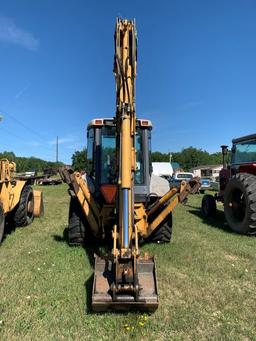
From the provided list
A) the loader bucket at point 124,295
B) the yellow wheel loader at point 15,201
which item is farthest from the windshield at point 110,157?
the loader bucket at point 124,295

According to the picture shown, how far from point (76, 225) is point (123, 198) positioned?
2.35 m

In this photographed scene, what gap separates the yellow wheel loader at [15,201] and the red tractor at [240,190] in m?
5.22

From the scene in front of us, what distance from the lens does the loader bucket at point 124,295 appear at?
4035 mm

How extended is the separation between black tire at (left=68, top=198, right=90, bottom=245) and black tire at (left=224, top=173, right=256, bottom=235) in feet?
12.1

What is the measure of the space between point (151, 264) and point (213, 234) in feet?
14.6

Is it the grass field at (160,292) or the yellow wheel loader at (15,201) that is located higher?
the yellow wheel loader at (15,201)

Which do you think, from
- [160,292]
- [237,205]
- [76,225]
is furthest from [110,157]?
[237,205]

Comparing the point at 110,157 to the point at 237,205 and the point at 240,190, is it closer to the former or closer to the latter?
the point at 240,190

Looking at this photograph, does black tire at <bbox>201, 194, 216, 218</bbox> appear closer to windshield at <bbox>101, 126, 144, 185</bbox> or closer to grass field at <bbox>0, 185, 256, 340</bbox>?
grass field at <bbox>0, 185, 256, 340</bbox>

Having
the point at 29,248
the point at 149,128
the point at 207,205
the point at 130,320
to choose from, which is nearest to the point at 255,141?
the point at 207,205

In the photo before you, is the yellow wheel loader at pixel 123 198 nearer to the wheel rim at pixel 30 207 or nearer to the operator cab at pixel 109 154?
the operator cab at pixel 109 154

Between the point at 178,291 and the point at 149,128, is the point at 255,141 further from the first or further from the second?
the point at 178,291

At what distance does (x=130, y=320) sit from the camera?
3996 millimetres

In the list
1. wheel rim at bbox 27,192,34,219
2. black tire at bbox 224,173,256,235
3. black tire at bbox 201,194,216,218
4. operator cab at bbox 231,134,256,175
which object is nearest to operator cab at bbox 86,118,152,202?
black tire at bbox 224,173,256,235
